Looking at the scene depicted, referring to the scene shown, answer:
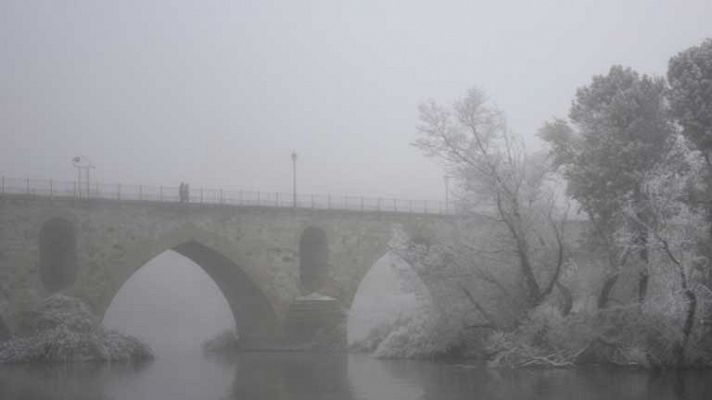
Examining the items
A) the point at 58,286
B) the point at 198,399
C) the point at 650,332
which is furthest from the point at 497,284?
the point at 58,286

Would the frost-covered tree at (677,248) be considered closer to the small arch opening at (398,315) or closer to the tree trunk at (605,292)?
the tree trunk at (605,292)

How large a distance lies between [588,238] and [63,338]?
19.4 metres

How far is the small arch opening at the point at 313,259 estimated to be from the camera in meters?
40.6

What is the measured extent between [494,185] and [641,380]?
31.5 ft

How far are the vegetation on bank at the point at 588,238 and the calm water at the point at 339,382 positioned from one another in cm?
181

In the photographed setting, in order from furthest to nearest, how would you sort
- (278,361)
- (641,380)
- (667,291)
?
(278,361) < (667,291) < (641,380)

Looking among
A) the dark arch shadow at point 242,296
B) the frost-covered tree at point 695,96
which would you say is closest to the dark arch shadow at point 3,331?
the dark arch shadow at point 242,296

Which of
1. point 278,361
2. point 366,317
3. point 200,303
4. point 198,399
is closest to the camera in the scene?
Result: point 198,399

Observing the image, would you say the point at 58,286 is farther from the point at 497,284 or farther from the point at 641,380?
the point at 641,380

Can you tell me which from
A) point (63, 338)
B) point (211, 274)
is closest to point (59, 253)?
point (63, 338)

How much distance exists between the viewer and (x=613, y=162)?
29328 mm

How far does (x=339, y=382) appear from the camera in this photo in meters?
24.0

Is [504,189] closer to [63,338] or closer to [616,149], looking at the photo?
[616,149]

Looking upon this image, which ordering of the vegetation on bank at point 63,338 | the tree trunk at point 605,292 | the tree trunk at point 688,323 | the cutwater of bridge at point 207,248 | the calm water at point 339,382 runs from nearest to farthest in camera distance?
the calm water at point 339,382, the tree trunk at point 688,323, the tree trunk at point 605,292, the vegetation on bank at point 63,338, the cutwater of bridge at point 207,248
